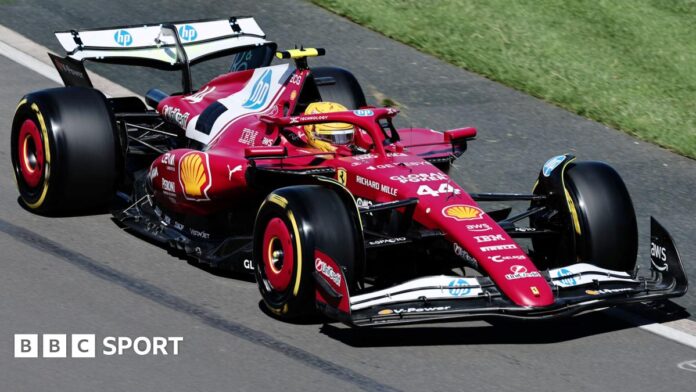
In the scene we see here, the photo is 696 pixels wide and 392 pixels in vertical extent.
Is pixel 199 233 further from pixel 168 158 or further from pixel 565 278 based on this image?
pixel 565 278

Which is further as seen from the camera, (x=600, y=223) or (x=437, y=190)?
(x=600, y=223)

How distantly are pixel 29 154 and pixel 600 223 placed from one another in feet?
14.7

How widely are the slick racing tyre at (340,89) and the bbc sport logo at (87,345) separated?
12.1ft

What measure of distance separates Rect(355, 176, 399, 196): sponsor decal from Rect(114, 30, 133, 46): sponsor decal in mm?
3223

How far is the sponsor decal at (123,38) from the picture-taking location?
10.9 metres

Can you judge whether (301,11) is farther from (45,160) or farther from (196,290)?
(196,290)

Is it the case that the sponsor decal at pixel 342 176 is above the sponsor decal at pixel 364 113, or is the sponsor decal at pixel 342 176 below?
below

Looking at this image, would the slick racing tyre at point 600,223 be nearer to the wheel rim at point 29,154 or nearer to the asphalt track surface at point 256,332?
the asphalt track surface at point 256,332

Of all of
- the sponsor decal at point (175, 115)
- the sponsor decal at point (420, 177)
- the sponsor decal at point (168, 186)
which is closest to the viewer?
the sponsor decal at point (420, 177)

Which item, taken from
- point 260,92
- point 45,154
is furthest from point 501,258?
point 45,154

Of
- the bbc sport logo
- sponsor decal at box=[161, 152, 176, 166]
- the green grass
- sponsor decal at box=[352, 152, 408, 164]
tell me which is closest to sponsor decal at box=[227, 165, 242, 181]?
sponsor decal at box=[161, 152, 176, 166]

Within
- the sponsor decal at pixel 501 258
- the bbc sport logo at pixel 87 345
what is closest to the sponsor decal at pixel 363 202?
the sponsor decal at pixel 501 258

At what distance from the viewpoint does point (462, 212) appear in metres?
8.10

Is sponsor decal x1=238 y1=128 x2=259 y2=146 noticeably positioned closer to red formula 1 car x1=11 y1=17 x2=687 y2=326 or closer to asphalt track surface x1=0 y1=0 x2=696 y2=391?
red formula 1 car x1=11 y1=17 x2=687 y2=326
